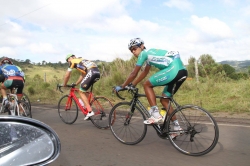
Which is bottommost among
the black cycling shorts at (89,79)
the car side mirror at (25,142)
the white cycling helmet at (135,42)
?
the car side mirror at (25,142)

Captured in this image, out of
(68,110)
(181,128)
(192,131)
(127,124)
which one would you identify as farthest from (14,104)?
(192,131)

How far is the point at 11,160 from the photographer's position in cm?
149

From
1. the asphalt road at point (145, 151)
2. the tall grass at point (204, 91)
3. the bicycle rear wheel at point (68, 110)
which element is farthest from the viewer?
the tall grass at point (204, 91)

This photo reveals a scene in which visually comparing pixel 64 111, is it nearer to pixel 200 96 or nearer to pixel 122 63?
pixel 200 96

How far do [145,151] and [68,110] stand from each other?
3.36 meters

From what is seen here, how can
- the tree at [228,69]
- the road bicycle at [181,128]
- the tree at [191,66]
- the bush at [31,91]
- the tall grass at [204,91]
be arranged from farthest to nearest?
the tree at [228,69], the bush at [31,91], the tree at [191,66], the tall grass at [204,91], the road bicycle at [181,128]

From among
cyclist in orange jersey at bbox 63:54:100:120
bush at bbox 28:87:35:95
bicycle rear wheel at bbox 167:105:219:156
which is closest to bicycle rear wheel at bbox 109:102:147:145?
bicycle rear wheel at bbox 167:105:219:156

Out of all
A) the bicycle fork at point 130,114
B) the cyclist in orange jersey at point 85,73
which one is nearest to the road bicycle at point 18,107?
the cyclist in orange jersey at point 85,73

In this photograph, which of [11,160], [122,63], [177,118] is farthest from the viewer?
[122,63]

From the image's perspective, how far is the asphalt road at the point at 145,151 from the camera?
3.99 m

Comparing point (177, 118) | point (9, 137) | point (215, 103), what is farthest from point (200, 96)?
point (9, 137)

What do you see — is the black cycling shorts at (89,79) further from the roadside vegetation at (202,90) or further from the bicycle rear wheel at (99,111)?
the roadside vegetation at (202,90)

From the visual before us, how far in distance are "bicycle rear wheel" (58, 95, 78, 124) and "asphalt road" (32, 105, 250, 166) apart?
0.94 m

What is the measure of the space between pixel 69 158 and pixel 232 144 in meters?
2.91
